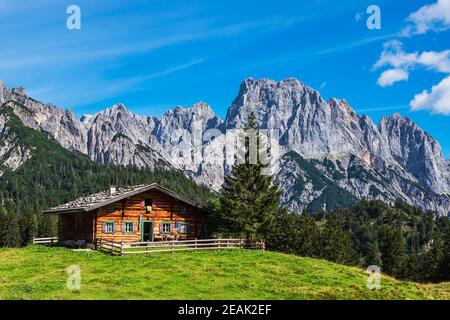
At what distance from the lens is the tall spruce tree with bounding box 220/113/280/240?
51312mm

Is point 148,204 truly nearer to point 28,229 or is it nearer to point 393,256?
point 393,256

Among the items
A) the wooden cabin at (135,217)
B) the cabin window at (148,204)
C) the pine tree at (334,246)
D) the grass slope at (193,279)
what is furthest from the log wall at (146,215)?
the pine tree at (334,246)

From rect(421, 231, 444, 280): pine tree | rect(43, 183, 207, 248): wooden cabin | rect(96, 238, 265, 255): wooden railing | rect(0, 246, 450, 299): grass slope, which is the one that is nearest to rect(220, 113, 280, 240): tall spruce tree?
rect(96, 238, 265, 255): wooden railing

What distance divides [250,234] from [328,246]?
50.1 metres

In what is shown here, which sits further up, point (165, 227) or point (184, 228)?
point (165, 227)

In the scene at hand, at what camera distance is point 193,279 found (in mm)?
27453

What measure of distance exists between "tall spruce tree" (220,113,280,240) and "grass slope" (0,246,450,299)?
38.8 ft

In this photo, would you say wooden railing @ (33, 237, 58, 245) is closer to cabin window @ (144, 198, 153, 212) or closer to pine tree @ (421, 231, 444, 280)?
cabin window @ (144, 198, 153, 212)

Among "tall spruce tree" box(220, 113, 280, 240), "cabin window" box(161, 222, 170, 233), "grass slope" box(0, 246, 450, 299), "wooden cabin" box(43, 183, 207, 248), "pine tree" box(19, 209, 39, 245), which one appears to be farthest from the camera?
"pine tree" box(19, 209, 39, 245)

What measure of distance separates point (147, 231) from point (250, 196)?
11955 millimetres

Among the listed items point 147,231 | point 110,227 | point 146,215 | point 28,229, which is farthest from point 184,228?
point 28,229
